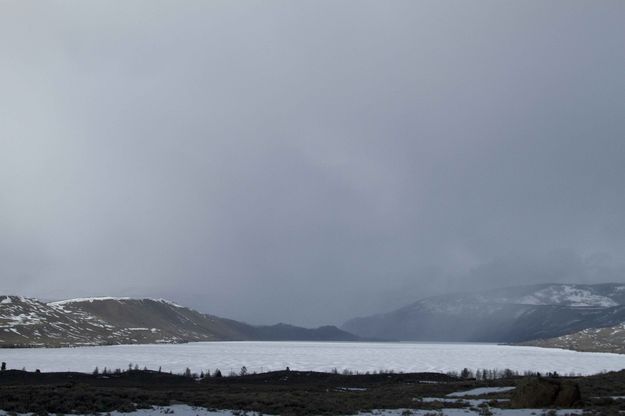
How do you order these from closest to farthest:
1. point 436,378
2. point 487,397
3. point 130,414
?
point 130,414, point 487,397, point 436,378

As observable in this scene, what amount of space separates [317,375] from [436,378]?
17860mm

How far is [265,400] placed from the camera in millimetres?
44625

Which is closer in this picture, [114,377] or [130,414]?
[130,414]

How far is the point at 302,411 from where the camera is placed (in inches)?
1551

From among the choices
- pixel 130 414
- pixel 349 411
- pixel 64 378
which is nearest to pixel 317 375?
pixel 64 378

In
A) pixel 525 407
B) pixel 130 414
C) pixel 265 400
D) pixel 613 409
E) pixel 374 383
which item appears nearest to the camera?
pixel 130 414

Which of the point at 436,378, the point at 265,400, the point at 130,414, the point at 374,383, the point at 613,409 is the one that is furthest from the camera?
the point at 436,378

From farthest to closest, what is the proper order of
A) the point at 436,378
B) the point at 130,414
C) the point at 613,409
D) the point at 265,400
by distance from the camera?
the point at 436,378, the point at 265,400, the point at 613,409, the point at 130,414

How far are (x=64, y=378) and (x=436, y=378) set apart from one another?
52865mm

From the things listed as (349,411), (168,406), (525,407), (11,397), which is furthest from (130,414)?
(525,407)

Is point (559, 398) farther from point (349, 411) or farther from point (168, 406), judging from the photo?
point (168, 406)

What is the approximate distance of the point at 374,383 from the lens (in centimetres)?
7900

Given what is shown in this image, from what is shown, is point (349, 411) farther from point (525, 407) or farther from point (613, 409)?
point (613, 409)

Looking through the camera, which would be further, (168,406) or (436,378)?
(436,378)
